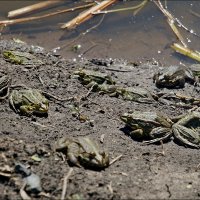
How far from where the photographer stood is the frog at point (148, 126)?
23.7ft

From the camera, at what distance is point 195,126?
7.49 m

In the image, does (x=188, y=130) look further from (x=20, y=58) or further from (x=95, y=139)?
(x=20, y=58)

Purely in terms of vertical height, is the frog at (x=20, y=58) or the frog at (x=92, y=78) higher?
the frog at (x=20, y=58)

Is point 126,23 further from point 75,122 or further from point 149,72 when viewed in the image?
point 75,122

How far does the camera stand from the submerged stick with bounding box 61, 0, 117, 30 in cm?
1144

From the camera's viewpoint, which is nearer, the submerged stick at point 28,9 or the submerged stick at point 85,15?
the submerged stick at point 85,15

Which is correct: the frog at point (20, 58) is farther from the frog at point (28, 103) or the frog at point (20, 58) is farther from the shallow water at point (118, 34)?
the shallow water at point (118, 34)

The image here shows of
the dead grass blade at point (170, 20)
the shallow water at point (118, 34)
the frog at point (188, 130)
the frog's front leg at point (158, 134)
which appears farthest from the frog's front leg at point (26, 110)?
the dead grass blade at point (170, 20)

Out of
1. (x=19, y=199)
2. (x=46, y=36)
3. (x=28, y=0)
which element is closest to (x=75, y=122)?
(x=19, y=199)

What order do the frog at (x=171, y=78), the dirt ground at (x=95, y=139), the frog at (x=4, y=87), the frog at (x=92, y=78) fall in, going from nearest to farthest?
1. the dirt ground at (x=95, y=139)
2. the frog at (x=4, y=87)
3. the frog at (x=92, y=78)
4. the frog at (x=171, y=78)

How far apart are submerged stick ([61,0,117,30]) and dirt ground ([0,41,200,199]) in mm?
2112

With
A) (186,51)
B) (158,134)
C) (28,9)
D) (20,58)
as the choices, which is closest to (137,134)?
(158,134)

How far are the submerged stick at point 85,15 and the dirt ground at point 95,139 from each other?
2.11 m

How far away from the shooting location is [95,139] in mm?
6902
